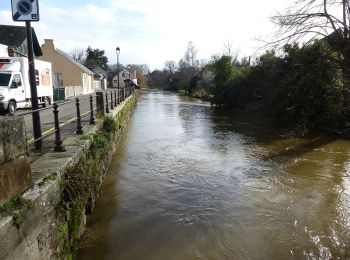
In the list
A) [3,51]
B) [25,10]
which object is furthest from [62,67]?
[25,10]

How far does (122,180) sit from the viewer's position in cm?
959

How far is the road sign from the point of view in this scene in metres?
5.96

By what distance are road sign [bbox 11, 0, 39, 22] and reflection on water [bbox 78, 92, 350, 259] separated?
12.5ft

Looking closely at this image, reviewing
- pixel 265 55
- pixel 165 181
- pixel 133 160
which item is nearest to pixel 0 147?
pixel 165 181

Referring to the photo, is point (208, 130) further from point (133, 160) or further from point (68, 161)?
point (68, 161)

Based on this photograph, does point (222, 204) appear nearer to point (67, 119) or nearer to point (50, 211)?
point (50, 211)

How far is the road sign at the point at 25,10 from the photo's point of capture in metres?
5.96

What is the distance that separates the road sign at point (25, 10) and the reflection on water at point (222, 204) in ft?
12.5

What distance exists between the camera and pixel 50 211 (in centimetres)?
443

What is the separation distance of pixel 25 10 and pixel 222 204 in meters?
5.36

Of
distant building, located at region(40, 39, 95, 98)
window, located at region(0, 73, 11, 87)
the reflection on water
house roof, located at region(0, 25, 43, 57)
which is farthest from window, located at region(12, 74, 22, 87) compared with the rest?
distant building, located at region(40, 39, 95, 98)

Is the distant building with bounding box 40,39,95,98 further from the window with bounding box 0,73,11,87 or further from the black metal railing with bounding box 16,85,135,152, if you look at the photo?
the black metal railing with bounding box 16,85,135,152

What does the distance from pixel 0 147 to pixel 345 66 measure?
14919 mm

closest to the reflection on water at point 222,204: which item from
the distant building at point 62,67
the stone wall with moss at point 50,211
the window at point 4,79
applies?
the stone wall with moss at point 50,211
